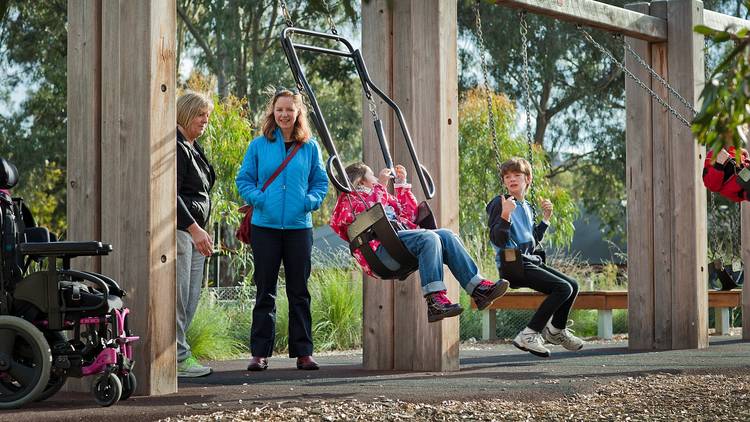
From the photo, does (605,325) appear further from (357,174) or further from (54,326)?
(54,326)

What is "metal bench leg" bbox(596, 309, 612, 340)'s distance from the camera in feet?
41.9

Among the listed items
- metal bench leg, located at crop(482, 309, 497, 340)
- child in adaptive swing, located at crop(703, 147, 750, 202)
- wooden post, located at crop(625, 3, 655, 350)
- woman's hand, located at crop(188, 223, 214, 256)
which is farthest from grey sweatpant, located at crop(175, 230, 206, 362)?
metal bench leg, located at crop(482, 309, 497, 340)

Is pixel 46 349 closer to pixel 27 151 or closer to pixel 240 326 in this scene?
pixel 240 326

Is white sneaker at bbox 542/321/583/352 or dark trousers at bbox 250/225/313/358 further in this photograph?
white sneaker at bbox 542/321/583/352

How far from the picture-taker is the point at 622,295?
1238cm

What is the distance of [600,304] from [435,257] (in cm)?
619

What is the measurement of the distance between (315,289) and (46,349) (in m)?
6.69

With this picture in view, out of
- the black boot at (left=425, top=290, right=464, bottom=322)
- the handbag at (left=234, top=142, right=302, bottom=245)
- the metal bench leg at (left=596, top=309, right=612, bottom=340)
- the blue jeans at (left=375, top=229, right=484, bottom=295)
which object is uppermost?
the handbag at (left=234, top=142, right=302, bottom=245)

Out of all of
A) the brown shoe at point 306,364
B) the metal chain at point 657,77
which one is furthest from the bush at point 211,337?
the metal chain at point 657,77

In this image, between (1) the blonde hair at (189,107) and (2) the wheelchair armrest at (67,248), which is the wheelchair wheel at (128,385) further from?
(1) the blonde hair at (189,107)

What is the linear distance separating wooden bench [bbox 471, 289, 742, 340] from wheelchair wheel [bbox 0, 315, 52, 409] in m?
7.18

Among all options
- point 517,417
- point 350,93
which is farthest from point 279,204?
point 350,93

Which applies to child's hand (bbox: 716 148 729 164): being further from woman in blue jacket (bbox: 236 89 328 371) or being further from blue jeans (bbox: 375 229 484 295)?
woman in blue jacket (bbox: 236 89 328 371)

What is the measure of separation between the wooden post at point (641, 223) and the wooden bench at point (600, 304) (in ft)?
5.55
